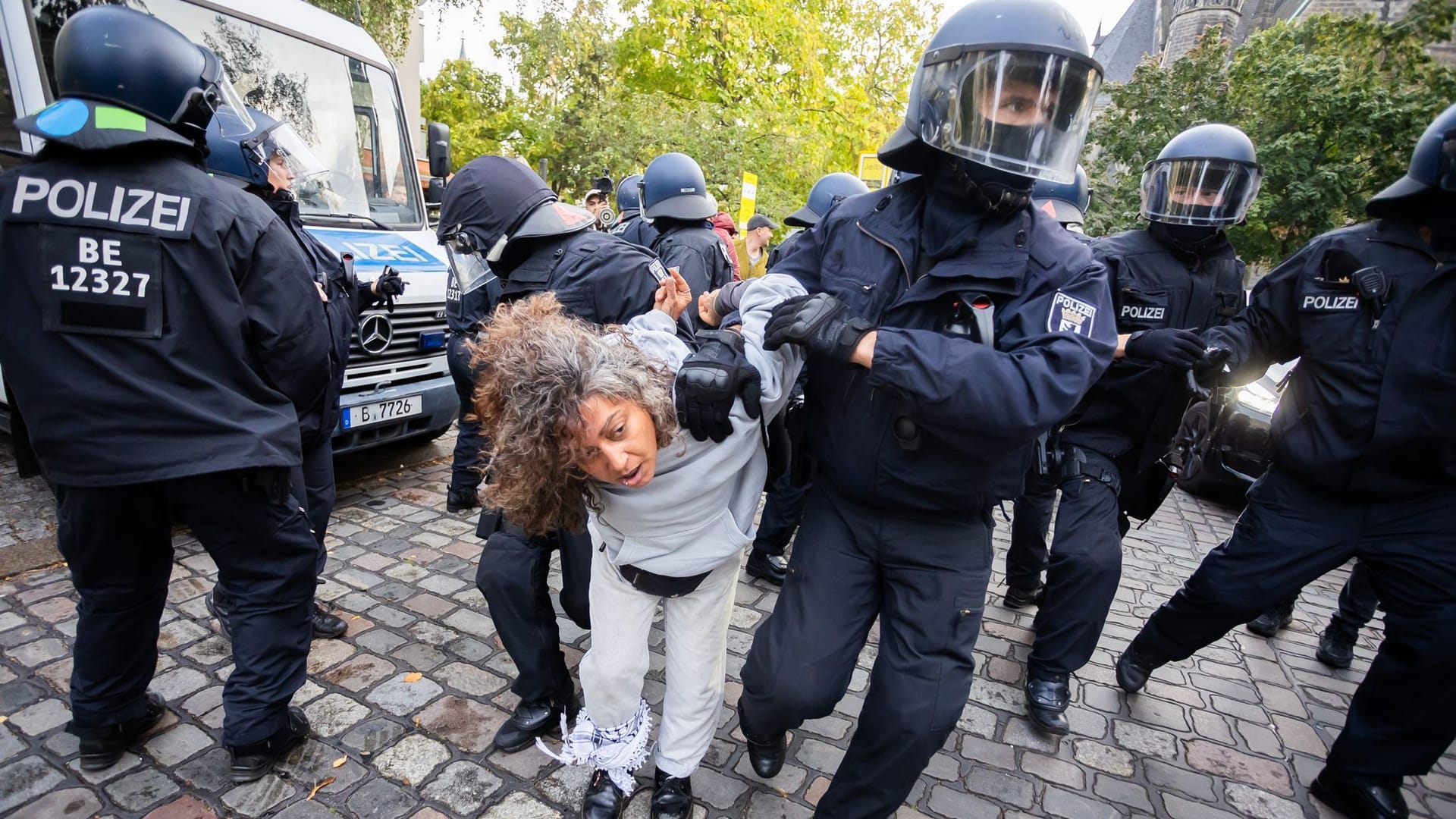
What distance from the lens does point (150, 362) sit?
1.97 metres

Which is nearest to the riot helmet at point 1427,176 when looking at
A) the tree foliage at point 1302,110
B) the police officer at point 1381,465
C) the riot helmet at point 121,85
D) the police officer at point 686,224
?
the police officer at point 1381,465

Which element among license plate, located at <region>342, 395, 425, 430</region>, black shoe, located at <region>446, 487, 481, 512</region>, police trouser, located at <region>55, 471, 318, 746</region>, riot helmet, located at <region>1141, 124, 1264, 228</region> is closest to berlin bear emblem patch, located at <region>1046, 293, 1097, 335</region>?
riot helmet, located at <region>1141, 124, 1264, 228</region>

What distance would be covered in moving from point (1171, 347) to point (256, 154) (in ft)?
11.4

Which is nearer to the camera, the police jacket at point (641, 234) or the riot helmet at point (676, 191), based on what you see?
the riot helmet at point (676, 191)

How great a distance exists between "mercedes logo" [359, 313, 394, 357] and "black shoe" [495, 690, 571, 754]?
272 cm

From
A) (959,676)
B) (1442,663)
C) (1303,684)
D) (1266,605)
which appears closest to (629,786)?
(959,676)

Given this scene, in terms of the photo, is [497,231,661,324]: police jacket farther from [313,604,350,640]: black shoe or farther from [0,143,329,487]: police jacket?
[313,604,350,640]: black shoe

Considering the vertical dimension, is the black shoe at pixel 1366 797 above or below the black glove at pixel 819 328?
below

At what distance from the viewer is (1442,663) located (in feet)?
7.52

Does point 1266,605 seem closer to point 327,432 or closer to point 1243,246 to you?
point 327,432

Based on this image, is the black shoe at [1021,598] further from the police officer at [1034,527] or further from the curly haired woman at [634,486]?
the curly haired woman at [634,486]

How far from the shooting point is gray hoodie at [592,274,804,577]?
188 cm

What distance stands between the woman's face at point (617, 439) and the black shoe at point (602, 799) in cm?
107

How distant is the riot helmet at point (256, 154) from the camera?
2766 millimetres
